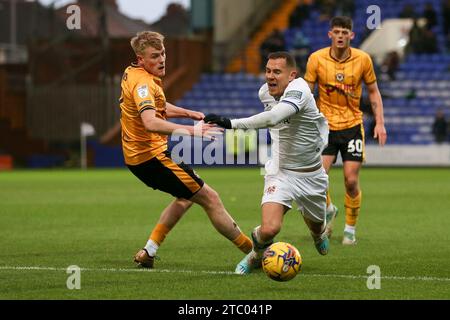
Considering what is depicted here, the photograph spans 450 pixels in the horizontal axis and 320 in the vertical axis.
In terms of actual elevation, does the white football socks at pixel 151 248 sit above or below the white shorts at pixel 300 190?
below

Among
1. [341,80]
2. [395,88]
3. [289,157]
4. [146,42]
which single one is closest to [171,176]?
[289,157]

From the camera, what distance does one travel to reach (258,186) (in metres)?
22.1

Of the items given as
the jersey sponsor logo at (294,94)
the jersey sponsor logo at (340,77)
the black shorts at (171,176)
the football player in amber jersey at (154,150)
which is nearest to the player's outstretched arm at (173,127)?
the football player in amber jersey at (154,150)

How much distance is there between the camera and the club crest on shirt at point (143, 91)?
8.82 m

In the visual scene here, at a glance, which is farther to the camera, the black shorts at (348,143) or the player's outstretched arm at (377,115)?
the black shorts at (348,143)

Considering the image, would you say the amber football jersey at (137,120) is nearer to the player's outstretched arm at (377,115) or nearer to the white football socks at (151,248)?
the white football socks at (151,248)

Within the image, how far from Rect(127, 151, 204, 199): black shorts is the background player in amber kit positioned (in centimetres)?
289

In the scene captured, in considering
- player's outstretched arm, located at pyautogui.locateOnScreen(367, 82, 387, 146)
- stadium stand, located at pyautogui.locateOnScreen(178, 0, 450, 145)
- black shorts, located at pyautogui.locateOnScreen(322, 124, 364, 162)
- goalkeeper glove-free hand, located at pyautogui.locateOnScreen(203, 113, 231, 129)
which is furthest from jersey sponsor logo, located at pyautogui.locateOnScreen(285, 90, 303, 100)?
stadium stand, located at pyautogui.locateOnScreen(178, 0, 450, 145)

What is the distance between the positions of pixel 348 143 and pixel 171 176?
10.6 ft

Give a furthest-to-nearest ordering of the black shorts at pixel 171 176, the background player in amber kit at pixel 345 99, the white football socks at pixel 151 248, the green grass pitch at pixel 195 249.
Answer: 1. the background player in amber kit at pixel 345 99
2. the white football socks at pixel 151 248
3. the black shorts at pixel 171 176
4. the green grass pitch at pixel 195 249

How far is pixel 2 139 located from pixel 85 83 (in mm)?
3440

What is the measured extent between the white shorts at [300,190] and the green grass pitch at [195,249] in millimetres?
541
